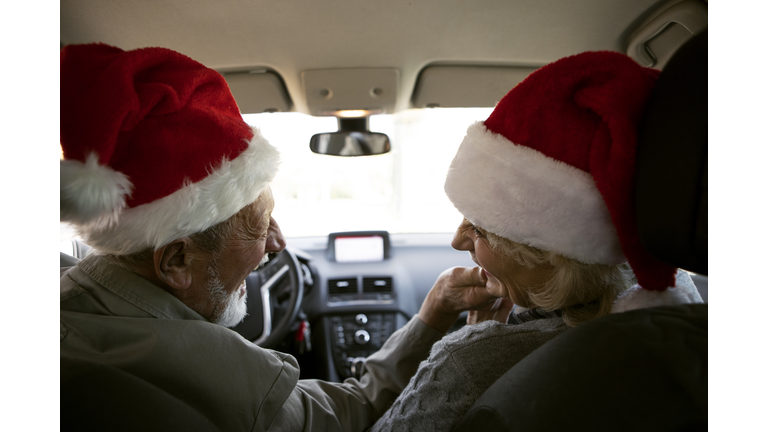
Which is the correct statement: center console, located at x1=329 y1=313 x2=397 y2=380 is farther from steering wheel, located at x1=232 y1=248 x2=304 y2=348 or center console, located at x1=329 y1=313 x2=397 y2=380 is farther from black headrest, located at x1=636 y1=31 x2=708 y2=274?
black headrest, located at x1=636 y1=31 x2=708 y2=274

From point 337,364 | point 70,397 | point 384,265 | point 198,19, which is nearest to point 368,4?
point 198,19

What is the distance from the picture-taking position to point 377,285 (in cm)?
266

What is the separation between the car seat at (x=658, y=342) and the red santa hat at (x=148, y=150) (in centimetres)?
77

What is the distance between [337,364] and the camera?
2.46 m

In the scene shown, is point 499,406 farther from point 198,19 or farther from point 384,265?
point 384,265

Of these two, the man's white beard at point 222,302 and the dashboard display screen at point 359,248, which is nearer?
the man's white beard at point 222,302

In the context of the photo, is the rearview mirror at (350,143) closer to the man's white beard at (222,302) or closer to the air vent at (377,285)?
the air vent at (377,285)

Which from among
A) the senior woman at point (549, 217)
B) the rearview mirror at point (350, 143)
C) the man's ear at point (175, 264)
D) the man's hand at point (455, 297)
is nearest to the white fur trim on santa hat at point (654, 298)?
the senior woman at point (549, 217)

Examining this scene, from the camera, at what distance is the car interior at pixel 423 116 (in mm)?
634

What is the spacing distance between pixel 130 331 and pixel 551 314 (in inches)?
39.6

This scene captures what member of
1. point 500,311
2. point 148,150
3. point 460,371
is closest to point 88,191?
point 148,150

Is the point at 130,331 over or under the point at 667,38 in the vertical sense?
under

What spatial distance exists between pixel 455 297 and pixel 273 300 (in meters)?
1.29

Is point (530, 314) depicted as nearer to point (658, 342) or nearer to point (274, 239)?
point (658, 342)
